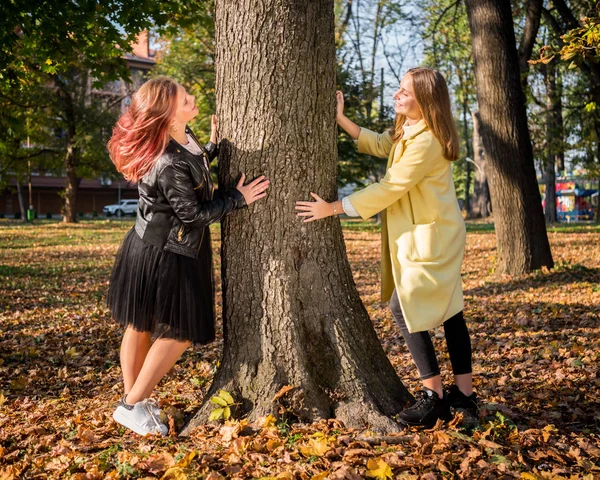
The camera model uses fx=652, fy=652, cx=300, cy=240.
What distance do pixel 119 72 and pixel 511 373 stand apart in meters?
7.00

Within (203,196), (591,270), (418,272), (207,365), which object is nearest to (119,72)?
(207,365)

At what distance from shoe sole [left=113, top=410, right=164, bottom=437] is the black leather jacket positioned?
3.11 ft

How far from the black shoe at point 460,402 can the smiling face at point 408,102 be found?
156cm

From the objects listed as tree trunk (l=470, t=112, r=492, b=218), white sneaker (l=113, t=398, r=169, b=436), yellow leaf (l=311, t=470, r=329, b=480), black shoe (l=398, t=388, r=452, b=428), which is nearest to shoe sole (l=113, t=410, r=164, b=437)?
white sneaker (l=113, t=398, r=169, b=436)

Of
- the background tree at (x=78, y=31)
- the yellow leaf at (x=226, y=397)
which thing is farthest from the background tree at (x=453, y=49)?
the yellow leaf at (x=226, y=397)

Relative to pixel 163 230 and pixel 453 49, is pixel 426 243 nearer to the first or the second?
pixel 163 230

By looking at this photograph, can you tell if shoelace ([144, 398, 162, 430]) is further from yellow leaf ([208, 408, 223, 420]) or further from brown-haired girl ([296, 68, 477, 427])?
brown-haired girl ([296, 68, 477, 427])

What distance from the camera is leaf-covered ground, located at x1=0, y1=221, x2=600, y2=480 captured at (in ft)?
10.0

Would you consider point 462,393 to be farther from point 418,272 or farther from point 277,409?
point 277,409

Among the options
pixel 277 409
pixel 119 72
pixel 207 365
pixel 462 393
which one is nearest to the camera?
pixel 277 409

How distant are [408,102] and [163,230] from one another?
1521 mm

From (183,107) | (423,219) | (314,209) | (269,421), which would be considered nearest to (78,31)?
(183,107)

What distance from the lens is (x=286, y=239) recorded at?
3.58 meters

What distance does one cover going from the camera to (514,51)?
32.6 feet
